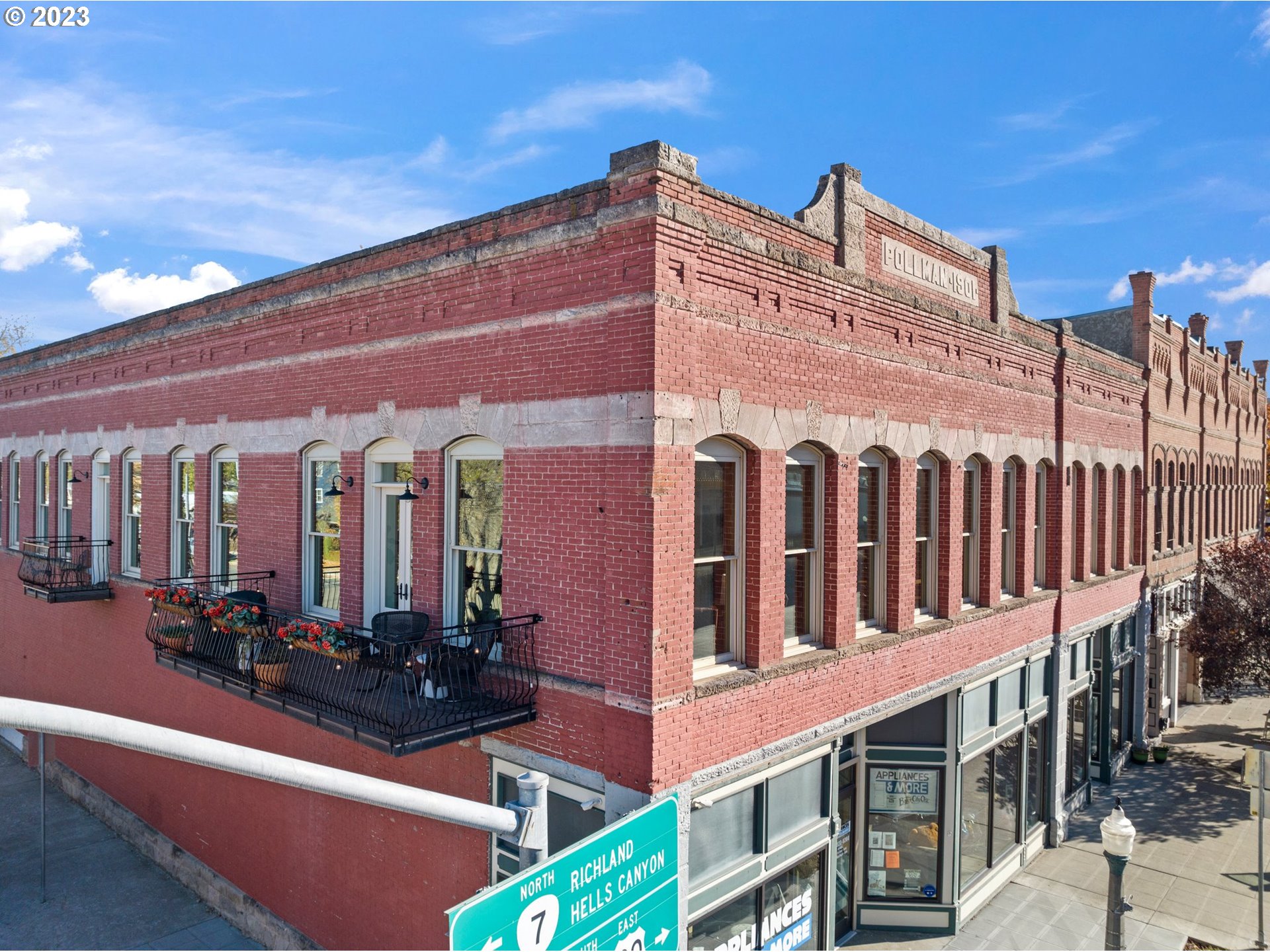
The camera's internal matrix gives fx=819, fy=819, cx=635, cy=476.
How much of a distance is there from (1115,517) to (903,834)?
10411 mm

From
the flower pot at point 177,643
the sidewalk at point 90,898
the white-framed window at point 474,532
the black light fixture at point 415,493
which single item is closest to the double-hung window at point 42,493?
the sidewalk at point 90,898

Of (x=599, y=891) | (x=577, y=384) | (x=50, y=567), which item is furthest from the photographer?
(x=50, y=567)

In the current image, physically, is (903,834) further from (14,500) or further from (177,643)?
(14,500)

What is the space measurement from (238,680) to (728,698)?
613 cm

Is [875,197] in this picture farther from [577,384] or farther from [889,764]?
[889,764]

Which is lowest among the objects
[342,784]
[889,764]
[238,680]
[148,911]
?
[148,911]

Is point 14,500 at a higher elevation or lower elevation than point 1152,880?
higher

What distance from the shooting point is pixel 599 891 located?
14.8 ft

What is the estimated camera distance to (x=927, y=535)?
12.3 meters

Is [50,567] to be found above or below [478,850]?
above

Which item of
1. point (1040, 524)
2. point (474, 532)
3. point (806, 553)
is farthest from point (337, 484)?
point (1040, 524)

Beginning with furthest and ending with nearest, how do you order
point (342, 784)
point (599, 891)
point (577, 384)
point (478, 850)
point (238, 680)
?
point (238, 680) → point (478, 850) → point (577, 384) → point (599, 891) → point (342, 784)

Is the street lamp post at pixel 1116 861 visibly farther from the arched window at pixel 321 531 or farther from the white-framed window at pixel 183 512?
the white-framed window at pixel 183 512

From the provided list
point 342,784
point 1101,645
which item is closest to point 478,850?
point 342,784
